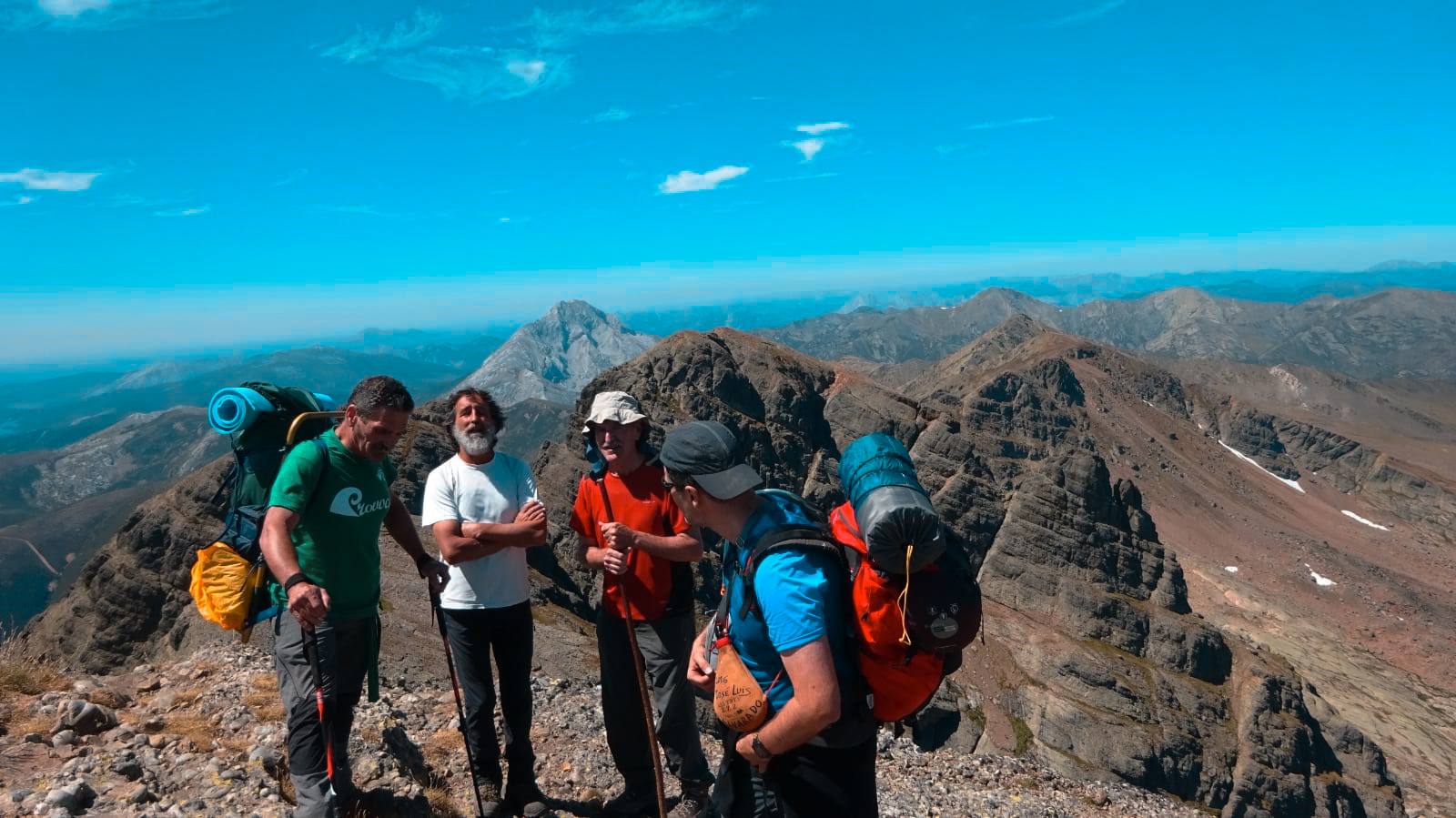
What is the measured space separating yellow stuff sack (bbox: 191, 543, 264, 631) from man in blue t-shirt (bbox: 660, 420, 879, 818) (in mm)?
4150

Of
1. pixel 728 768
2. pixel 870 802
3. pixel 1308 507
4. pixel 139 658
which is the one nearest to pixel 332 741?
pixel 728 768

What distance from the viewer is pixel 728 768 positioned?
16.8 feet

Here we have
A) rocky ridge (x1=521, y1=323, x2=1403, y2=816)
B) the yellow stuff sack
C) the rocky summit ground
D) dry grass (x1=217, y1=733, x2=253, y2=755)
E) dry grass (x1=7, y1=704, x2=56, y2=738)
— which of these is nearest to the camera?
the yellow stuff sack

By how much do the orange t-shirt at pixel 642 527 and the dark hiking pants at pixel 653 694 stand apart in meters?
0.20

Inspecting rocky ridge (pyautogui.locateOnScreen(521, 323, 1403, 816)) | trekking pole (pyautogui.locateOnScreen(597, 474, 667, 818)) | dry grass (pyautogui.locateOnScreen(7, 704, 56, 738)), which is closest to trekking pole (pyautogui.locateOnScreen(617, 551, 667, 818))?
trekking pole (pyautogui.locateOnScreen(597, 474, 667, 818))

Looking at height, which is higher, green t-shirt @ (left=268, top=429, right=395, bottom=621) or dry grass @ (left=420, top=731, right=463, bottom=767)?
green t-shirt @ (left=268, top=429, right=395, bottom=621)

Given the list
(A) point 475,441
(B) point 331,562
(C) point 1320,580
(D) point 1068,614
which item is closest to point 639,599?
(A) point 475,441

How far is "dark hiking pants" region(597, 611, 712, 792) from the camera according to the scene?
7883mm

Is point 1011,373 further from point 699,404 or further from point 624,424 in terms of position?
point 624,424

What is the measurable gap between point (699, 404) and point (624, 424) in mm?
65561

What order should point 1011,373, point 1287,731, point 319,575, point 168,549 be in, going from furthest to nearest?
point 1011,373, point 1287,731, point 168,549, point 319,575

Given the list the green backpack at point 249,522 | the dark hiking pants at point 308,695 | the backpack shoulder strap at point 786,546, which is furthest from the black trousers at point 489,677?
the backpack shoulder strap at point 786,546

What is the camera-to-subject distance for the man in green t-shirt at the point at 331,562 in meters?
6.15

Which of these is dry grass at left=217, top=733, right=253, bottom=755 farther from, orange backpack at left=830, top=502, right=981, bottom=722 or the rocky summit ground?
orange backpack at left=830, top=502, right=981, bottom=722
